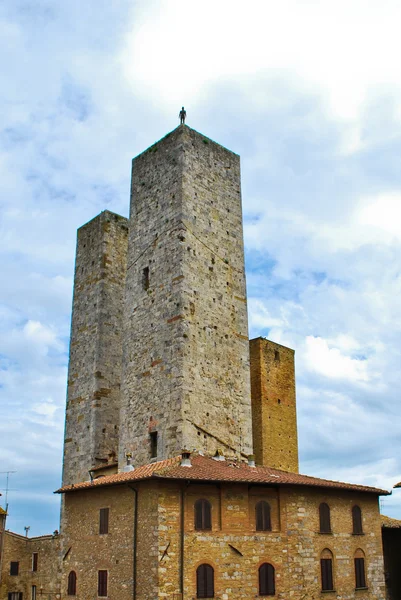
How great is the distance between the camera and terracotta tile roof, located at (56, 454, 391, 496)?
2238 centimetres

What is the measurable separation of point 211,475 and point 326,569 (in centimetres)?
622

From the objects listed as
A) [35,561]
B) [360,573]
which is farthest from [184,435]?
[35,561]

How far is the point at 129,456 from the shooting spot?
1093 inches

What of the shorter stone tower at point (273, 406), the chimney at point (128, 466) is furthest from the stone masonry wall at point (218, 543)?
the shorter stone tower at point (273, 406)

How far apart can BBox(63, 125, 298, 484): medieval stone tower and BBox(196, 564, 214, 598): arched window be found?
5.34 m

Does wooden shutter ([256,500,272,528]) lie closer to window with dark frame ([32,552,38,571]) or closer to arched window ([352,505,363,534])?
arched window ([352,505,363,534])

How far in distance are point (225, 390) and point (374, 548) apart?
8.89 m

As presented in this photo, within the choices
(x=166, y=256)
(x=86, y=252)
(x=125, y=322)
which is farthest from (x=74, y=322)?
(x=166, y=256)

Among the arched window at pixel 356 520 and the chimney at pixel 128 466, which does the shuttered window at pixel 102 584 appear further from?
the arched window at pixel 356 520

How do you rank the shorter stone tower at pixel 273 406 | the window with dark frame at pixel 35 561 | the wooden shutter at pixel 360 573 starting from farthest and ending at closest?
the window with dark frame at pixel 35 561, the shorter stone tower at pixel 273 406, the wooden shutter at pixel 360 573

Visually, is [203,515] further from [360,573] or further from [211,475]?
[360,573]

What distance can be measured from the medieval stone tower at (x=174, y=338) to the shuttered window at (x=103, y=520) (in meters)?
3.30

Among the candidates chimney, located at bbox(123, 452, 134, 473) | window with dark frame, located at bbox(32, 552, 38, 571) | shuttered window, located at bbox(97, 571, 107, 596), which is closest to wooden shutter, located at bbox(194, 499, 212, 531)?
shuttered window, located at bbox(97, 571, 107, 596)

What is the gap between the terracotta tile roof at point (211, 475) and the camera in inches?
881
